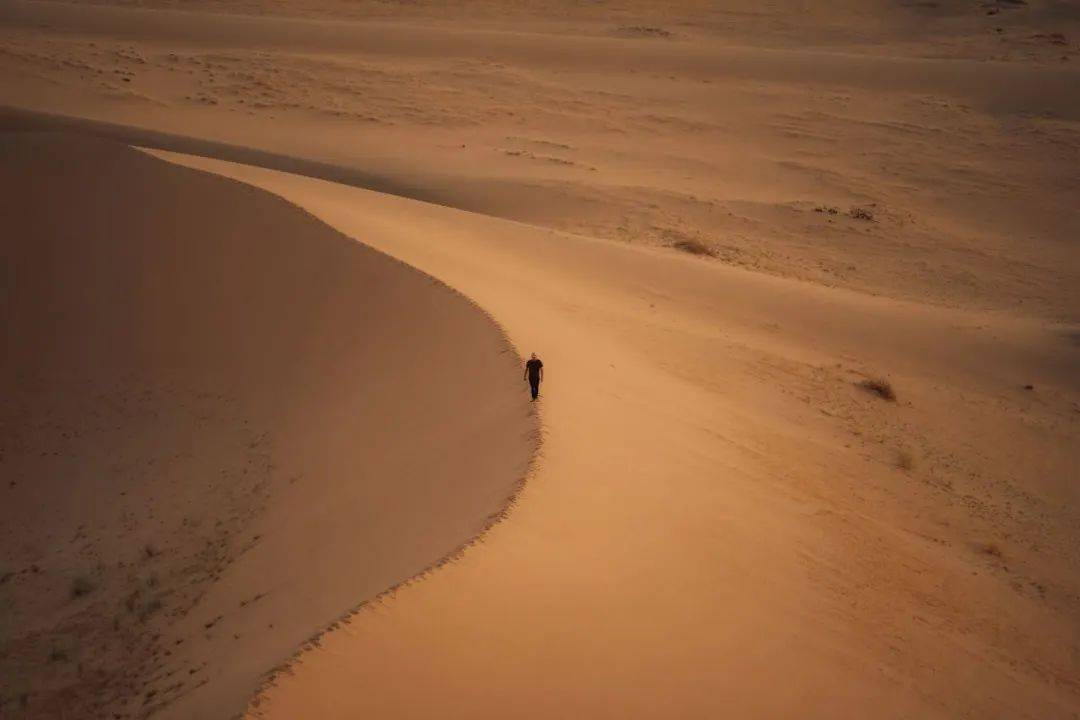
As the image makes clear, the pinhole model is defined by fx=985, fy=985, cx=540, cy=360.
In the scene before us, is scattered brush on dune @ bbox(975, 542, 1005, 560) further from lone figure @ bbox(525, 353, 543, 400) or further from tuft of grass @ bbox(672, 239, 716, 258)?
tuft of grass @ bbox(672, 239, 716, 258)

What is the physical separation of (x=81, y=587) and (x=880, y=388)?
32.7 feet

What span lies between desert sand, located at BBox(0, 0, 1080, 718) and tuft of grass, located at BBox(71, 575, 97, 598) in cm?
37

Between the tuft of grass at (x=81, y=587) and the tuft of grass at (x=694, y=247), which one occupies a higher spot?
the tuft of grass at (x=694, y=247)

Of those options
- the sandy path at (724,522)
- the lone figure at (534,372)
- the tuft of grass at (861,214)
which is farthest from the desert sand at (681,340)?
the lone figure at (534,372)

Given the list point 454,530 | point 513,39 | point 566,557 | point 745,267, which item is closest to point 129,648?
point 454,530

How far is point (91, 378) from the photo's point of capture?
11.9 meters

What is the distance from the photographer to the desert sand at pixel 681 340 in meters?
6.18

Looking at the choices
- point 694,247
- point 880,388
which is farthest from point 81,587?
point 694,247

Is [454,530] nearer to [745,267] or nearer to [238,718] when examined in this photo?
[238,718]

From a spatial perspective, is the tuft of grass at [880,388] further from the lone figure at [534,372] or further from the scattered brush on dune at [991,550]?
the lone figure at [534,372]

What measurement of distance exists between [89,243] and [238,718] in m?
10.7

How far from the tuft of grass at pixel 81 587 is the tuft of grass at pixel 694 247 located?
1240 cm

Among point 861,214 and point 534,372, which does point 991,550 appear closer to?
point 534,372

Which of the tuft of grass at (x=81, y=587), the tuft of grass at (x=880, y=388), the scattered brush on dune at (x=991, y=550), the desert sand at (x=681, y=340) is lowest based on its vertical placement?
the scattered brush on dune at (x=991, y=550)
